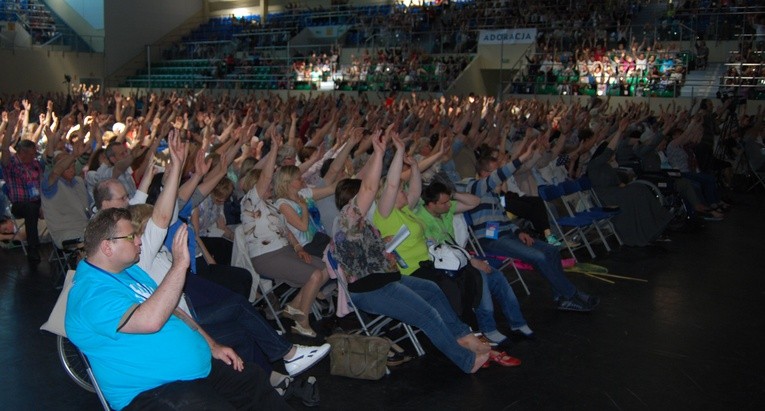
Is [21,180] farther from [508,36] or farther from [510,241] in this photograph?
[508,36]

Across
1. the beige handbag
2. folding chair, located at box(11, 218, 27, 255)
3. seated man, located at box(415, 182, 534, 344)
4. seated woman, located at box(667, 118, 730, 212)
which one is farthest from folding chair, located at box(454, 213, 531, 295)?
seated woman, located at box(667, 118, 730, 212)

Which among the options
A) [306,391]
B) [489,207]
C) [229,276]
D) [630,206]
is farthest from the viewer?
[630,206]

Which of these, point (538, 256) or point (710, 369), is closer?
point (710, 369)

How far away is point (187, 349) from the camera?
124 inches

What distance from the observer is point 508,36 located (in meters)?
23.0

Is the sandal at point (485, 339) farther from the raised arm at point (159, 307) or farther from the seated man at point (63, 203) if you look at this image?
the seated man at point (63, 203)

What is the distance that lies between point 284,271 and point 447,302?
1234mm

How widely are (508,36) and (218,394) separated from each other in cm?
2108

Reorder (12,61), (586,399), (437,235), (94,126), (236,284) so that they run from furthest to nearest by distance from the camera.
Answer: (12,61)
(94,126)
(437,235)
(236,284)
(586,399)

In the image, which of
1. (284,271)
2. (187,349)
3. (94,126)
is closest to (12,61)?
(94,126)

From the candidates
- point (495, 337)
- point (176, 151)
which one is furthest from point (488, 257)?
point (176, 151)

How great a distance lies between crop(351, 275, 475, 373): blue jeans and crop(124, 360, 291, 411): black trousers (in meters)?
1.30

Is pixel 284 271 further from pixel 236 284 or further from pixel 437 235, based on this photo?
pixel 437 235

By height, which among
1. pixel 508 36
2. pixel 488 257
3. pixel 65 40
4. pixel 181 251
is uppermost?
pixel 65 40
